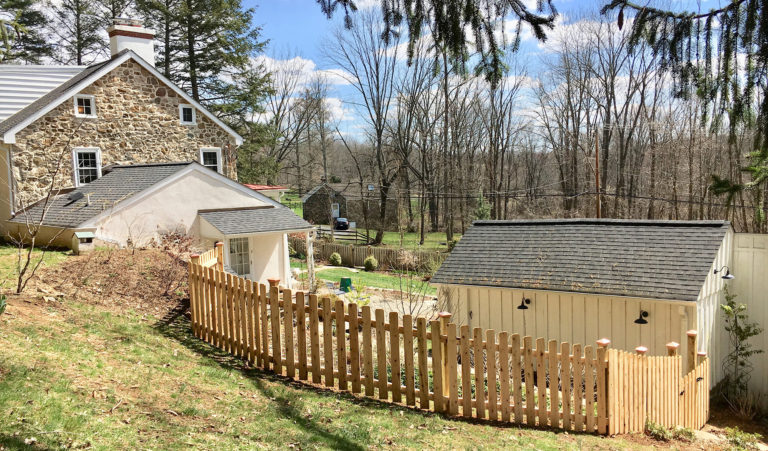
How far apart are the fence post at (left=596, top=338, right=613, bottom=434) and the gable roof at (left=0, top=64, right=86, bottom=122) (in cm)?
1965

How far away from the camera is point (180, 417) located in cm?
521

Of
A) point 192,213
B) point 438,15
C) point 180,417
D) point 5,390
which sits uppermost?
point 438,15

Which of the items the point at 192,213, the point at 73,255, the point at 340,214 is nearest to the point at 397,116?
the point at 340,214

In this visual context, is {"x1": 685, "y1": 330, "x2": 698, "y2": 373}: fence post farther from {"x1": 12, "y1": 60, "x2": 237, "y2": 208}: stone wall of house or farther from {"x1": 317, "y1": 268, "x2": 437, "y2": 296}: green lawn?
{"x1": 12, "y1": 60, "x2": 237, "y2": 208}: stone wall of house

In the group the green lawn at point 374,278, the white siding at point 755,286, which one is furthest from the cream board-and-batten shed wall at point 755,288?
the green lawn at point 374,278

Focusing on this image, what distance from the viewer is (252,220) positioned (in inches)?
657

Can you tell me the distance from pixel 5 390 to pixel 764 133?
698 centimetres

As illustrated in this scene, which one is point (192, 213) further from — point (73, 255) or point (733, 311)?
point (733, 311)

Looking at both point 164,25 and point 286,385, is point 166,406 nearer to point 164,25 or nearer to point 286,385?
point 286,385

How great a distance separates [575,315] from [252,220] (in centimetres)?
981

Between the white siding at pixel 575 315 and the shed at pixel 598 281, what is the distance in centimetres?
2

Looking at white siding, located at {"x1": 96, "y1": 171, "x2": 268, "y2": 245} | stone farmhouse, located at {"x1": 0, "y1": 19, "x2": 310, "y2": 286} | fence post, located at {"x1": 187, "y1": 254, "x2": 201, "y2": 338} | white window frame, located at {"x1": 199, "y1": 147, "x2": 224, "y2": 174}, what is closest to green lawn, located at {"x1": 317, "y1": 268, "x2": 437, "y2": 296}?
white window frame, located at {"x1": 199, "y1": 147, "x2": 224, "y2": 174}

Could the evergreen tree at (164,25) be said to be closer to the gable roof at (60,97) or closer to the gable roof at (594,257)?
the gable roof at (60,97)

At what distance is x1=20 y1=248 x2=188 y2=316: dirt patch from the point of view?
8945 millimetres
